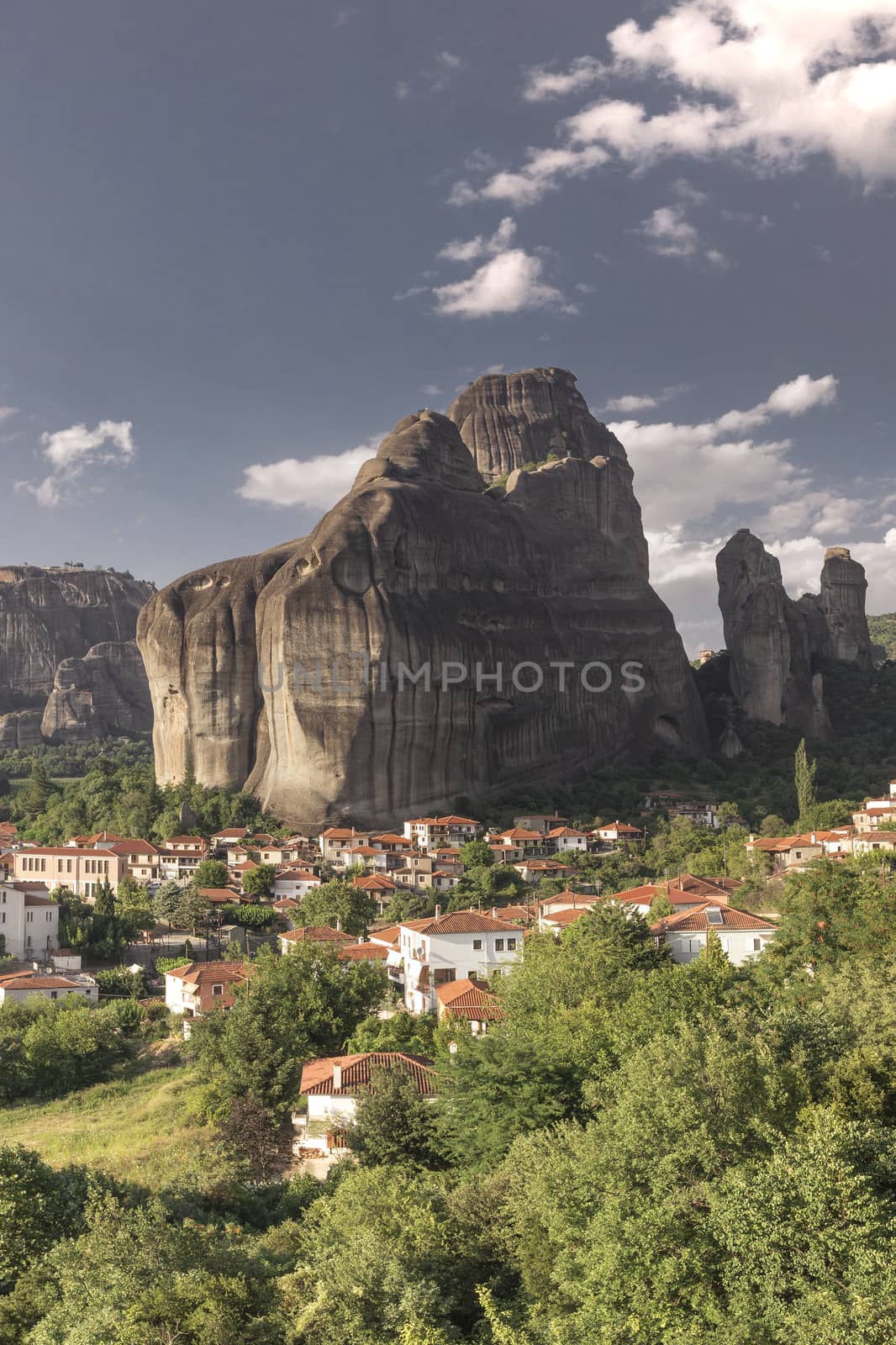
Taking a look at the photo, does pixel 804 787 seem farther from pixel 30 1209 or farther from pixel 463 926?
pixel 30 1209

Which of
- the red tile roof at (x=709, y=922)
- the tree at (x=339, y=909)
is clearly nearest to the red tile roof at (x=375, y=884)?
the tree at (x=339, y=909)

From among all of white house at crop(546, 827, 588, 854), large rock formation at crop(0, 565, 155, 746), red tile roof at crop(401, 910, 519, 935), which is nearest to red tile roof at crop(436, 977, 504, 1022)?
red tile roof at crop(401, 910, 519, 935)

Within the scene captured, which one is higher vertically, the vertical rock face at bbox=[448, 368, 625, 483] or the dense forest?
the vertical rock face at bbox=[448, 368, 625, 483]

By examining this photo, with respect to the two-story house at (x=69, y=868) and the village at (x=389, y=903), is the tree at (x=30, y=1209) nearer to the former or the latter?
the village at (x=389, y=903)

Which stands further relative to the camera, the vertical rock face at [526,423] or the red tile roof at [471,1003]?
the vertical rock face at [526,423]

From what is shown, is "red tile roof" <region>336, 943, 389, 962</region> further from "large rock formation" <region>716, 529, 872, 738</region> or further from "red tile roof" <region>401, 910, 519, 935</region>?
"large rock formation" <region>716, 529, 872, 738</region>
